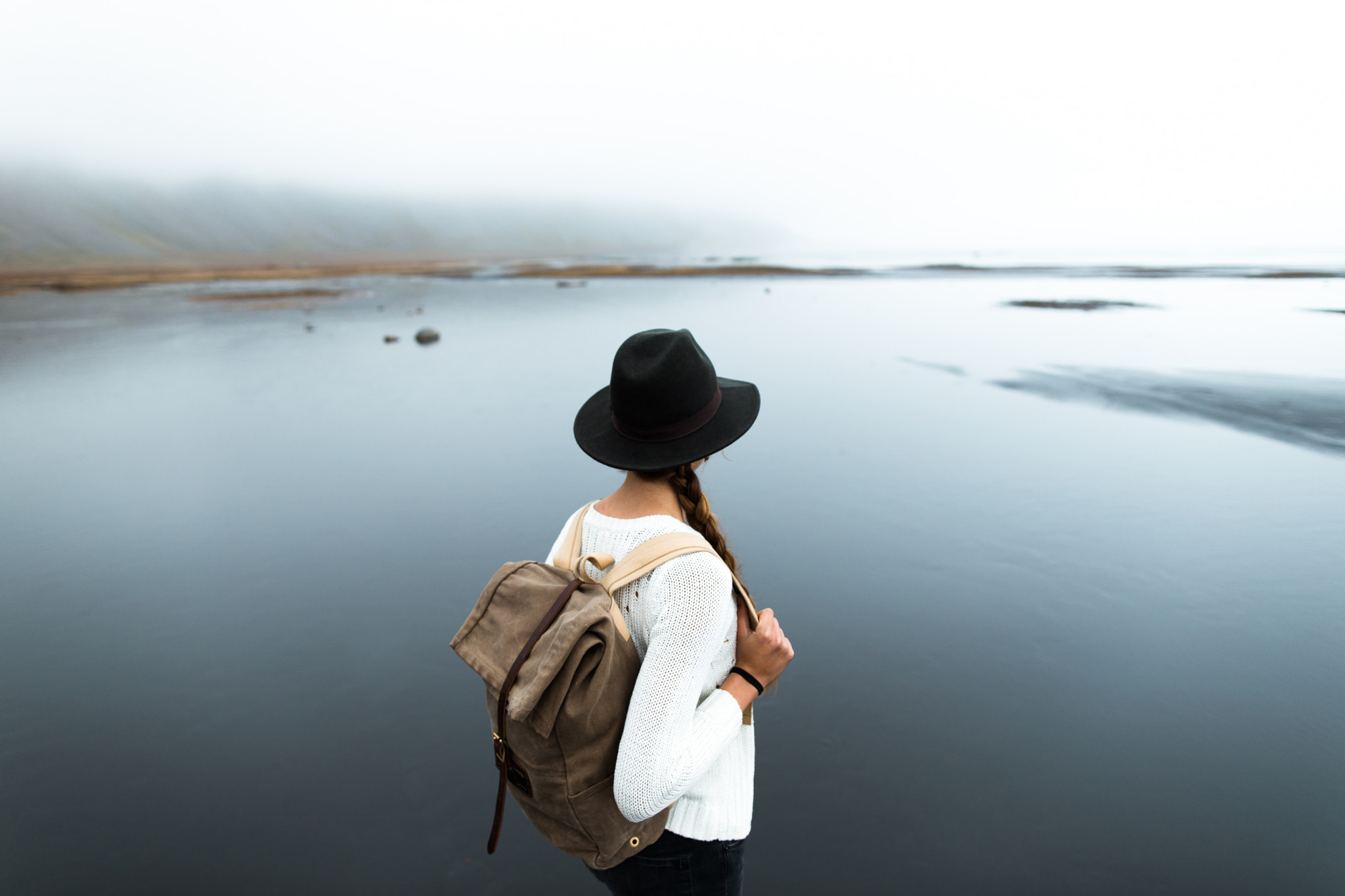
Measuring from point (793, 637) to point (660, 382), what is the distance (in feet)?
11.1

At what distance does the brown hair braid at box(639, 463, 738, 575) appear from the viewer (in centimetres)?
146

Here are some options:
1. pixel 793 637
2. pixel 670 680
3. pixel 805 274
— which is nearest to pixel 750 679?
pixel 670 680

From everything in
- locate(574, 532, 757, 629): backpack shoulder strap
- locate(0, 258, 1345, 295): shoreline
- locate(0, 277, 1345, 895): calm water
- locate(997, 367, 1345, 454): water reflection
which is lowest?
locate(0, 258, 1345, 295): shoreline

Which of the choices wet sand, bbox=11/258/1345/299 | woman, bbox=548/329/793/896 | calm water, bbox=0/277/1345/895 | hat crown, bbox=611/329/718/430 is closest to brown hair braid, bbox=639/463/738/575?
woman, bbox=548/329/793/896

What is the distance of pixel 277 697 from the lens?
3824 mm

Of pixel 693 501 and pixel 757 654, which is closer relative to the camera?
pixel 757 654

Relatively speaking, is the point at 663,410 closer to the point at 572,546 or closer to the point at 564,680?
the point at 572,546

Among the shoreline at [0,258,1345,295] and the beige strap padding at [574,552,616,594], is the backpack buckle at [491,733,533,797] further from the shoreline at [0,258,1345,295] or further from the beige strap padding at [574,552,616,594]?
the shoreline at [0,258,1345,295]

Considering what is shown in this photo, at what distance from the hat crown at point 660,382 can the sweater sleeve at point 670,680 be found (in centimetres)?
30

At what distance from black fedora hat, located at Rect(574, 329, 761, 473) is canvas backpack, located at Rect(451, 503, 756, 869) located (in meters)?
0.18

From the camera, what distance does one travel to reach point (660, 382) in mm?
1348

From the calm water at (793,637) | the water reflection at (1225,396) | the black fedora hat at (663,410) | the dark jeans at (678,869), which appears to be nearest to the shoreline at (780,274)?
the water reflection at (1225,396)

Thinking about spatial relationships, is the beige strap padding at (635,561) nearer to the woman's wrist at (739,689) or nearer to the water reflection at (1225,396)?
the woman's wrist at (739,689)

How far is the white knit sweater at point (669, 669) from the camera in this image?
4.01 ft
